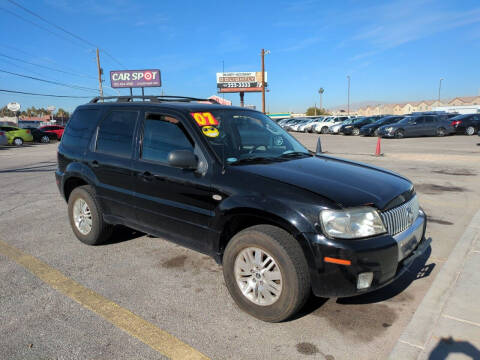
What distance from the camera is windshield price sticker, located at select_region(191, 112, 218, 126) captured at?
3.44m

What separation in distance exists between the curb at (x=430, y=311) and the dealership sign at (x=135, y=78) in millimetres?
56168

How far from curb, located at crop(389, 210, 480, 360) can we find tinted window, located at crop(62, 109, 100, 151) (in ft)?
13.2

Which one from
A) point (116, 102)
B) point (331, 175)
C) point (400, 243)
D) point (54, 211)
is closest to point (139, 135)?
point (116, 102)

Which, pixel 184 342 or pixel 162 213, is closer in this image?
pixel 184 342

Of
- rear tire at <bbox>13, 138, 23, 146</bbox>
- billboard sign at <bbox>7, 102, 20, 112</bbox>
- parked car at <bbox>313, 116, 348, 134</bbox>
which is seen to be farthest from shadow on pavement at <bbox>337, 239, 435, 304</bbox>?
billboard sign at <bbox>7, 102, 20, 112</bbox>

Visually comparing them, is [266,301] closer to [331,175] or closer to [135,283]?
[331,175]

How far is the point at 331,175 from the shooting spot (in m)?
3.10

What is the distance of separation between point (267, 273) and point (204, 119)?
162cm

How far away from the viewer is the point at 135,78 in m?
55.7

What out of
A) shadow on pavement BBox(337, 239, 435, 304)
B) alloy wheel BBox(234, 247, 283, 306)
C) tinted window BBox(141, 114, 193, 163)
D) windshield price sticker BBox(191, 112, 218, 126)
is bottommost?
shadow on pavement BBox(337, 239, 435, 304)

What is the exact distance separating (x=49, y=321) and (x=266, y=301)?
179 centimetres

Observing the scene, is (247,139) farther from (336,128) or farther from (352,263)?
(336,128)

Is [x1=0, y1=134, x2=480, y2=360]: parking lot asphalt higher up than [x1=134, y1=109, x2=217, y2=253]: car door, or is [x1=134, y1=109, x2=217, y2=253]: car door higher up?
[x1=134, y1=109, x2=217, y2=253]: car door

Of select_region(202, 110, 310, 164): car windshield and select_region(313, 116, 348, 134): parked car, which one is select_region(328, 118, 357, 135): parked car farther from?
select_region(202, 110, 310, 164): car windshield
